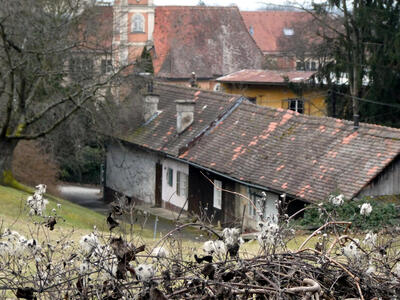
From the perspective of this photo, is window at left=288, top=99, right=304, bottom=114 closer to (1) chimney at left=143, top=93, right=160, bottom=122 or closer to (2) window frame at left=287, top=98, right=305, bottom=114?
(2) window frame at left=287, top=98, right=305, bottom=114

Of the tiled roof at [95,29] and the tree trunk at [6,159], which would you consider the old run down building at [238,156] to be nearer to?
the tiled roof at [95,29]

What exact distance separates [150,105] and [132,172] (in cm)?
325

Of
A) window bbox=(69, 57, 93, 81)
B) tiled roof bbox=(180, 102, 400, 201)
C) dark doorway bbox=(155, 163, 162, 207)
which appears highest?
window bbox=(69, 57, 93, 81)

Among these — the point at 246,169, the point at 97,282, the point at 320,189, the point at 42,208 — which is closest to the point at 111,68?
the point at 246,169

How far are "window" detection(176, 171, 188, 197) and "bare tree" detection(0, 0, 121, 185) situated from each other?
451 cm

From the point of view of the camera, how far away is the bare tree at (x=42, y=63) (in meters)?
26.4

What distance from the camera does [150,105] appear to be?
115 feet

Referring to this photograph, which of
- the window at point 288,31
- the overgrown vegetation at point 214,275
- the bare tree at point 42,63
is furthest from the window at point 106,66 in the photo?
the window at point 288,31

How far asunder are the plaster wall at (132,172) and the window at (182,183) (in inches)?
97.0

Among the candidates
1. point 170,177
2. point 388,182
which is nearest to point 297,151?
point 388,182

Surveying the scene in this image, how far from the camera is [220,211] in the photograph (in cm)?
2669

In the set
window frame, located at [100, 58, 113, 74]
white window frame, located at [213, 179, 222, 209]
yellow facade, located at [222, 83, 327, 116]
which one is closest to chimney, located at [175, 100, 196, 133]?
window frame, located at [100, 58, 113, 74]

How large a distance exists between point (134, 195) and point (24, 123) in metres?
7.59

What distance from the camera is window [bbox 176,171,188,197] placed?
29156 millimetres
